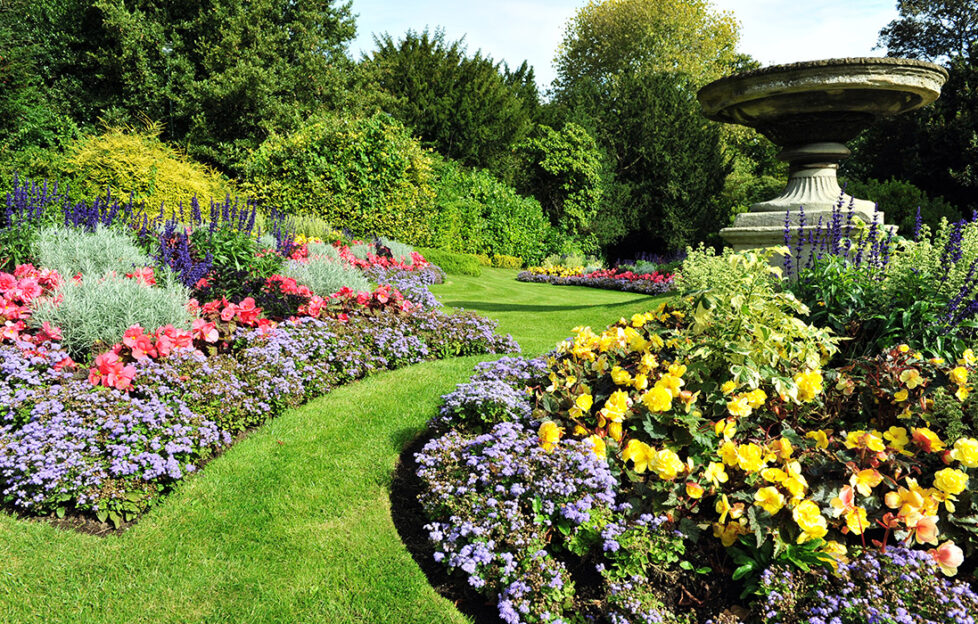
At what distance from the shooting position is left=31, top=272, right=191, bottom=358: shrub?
364 cm

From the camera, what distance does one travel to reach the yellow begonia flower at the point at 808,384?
8.58 feet

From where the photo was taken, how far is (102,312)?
370cm

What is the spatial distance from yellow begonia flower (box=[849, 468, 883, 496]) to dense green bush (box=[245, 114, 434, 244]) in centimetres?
1151

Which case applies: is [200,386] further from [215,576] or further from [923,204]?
[923,204]

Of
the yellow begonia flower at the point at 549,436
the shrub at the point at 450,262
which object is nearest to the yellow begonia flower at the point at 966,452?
the yellow begonia flower at the point at 549,436

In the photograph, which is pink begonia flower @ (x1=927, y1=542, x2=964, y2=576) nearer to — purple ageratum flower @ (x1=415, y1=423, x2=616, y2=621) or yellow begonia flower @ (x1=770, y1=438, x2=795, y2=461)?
yellow begonia flower @ (x1=770, y1=438, x2=795, y2=461)

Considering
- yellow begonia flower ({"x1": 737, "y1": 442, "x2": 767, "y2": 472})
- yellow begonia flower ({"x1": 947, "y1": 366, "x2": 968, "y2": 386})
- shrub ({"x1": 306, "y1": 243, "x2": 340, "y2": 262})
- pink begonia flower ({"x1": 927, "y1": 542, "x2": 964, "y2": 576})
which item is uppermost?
shrub ({"x1": 306, "y1": 243, "x2": 340, "y2": 262})

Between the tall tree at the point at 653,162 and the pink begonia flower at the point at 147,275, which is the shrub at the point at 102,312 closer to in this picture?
the pink begonia flower at the point at 147,275

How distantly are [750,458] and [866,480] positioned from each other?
1.33 feet

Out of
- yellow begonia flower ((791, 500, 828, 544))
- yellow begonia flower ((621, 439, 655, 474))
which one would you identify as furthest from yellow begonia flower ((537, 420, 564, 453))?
yellow begonia flower ((791, 500, 828, 544))

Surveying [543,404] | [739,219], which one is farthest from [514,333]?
[543,404]

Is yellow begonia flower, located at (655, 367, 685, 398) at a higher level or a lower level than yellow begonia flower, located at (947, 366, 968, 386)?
lower

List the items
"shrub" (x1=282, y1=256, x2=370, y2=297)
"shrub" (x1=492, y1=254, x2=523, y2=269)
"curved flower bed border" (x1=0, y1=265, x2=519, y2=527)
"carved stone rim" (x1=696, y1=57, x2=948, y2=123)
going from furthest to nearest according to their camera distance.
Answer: "shrub" (x1=492, y1=254, x2=523, y2=269), "shrub" (x1=282, y1=256, x2=370, y2=297), "carved stone rim" (x1=696, y1=57, x2=948, y2=123), "curved flower bed border" (x1=0, y1=265, x2=519, y2=527)

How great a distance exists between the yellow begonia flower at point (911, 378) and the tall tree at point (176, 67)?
19.1 m
